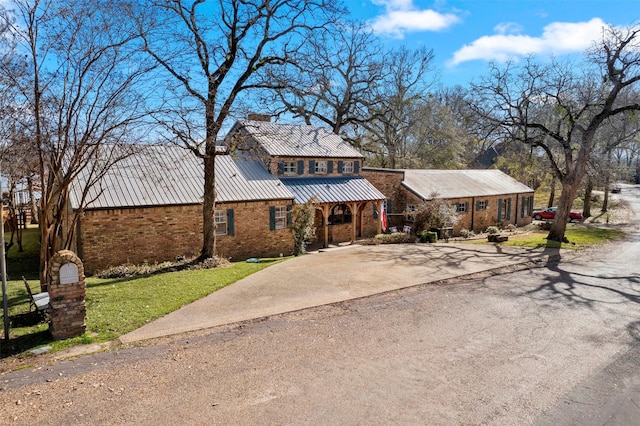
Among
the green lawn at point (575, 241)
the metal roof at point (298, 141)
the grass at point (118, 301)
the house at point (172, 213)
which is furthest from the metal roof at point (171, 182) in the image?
the green lawn at point (575, 241)

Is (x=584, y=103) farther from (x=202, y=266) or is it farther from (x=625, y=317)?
(x=202, y=266)

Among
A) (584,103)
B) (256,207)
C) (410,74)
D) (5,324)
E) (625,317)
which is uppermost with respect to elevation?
(410,74)

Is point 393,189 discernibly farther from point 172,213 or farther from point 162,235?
point 162,235

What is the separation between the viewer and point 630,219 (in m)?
34.1

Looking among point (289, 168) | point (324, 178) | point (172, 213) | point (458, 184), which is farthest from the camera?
point (458, 184)

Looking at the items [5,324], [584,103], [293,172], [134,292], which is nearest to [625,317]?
[134,292]

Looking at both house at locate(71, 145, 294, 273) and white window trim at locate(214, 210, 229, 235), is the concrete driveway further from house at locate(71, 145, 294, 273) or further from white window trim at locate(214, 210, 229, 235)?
white window trim at locate(214, 210, 229, 235)

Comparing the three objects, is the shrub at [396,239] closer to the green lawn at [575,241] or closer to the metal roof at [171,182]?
the green lawn at [575,241]

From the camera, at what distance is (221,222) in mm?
16438

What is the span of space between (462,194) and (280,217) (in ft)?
48.8

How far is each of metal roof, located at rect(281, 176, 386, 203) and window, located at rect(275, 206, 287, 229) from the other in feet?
3.70

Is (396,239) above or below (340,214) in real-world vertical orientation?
below

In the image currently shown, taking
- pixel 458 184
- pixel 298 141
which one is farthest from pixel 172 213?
pixel 458 184

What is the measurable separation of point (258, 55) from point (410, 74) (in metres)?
28.3
